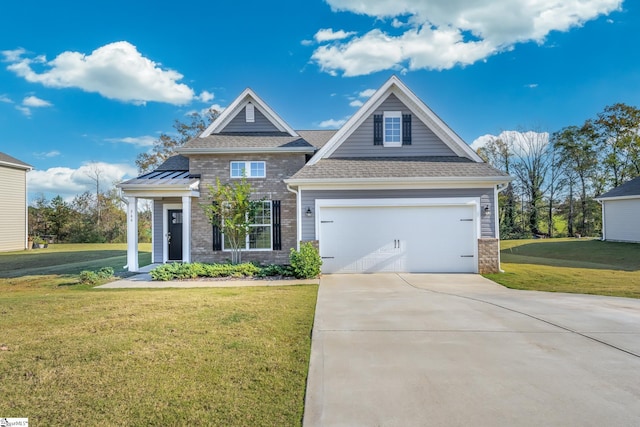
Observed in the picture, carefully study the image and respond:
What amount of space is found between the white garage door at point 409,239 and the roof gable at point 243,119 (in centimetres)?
492

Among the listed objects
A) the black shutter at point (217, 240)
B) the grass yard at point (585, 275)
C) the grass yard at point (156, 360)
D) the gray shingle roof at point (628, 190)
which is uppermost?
the gray shingle roof at point (628, 190)

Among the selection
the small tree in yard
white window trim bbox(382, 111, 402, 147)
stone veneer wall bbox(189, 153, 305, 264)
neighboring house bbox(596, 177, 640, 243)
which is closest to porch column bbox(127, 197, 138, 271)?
stone veneer wall bbox(189, 153, 305, 264)

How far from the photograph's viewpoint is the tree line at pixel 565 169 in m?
29.3

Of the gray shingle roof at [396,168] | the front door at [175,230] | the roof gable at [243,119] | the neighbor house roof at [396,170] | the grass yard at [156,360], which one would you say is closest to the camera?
the grass yard at [156,360]

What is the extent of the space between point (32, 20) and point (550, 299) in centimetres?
2097

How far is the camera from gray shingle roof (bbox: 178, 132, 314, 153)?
13.1 metres

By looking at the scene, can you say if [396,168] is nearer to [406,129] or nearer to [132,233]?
[406,129]

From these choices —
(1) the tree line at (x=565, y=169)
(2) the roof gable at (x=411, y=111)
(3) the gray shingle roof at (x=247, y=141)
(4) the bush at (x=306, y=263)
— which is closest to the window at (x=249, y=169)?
(3) the gray shingle roof at (x=247, y=141)

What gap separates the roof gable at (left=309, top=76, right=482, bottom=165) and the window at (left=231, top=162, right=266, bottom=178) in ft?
7.65

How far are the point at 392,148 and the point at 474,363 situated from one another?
9601 mm

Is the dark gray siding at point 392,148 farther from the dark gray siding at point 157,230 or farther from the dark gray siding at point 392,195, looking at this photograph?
the dark gray siding at point 157,230

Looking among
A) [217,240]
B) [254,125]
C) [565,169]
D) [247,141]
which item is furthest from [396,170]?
[565,169]

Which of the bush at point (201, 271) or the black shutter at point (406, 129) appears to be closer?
the bush at point (201, 271)

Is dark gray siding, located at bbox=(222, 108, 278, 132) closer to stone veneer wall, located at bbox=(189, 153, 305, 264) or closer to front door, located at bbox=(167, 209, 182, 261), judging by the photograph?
stone veneer wall, located at bbox=(189, 153, 305, 264)
